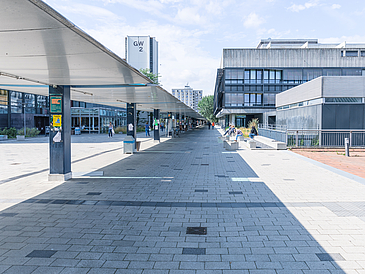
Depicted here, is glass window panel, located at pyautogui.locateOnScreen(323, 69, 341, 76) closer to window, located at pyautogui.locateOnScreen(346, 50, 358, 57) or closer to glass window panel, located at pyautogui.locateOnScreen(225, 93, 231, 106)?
window, located at pyautogui.locateOnScreen(346, 50, 358, 57)

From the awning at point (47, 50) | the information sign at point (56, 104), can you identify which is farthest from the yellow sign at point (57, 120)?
the awning at point (47, 50)

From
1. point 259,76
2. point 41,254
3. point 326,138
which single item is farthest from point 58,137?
point 259,76

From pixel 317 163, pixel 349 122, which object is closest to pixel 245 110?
pixel 349 122

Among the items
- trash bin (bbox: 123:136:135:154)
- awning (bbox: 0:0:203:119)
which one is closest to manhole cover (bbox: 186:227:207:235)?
awning (bbox: 0:0:203:119)

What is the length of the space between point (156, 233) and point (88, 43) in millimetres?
3312

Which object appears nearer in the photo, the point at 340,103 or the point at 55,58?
the point at 55,58

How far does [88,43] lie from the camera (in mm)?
4777

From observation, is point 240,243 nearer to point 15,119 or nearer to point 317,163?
point 317,163

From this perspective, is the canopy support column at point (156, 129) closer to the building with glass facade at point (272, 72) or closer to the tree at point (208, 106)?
the building with glass facade at point (272, 72)

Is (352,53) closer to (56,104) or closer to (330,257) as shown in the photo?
(56,104)

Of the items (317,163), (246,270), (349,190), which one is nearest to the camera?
(246,270)

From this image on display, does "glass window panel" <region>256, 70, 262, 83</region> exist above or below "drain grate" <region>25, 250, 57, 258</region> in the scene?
above

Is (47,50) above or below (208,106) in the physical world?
below

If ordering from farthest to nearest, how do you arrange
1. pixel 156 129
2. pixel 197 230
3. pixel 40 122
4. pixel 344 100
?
pixel 40 122
pixel 156 129
pixel 344 100
pixel 197 230
